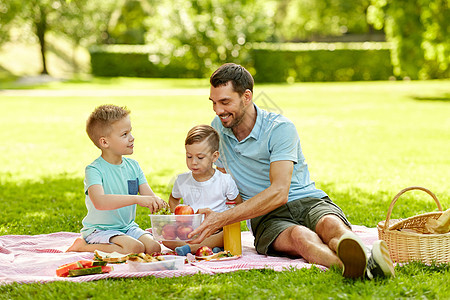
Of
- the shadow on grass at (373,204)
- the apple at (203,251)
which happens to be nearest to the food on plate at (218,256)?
the apple at (203,251)

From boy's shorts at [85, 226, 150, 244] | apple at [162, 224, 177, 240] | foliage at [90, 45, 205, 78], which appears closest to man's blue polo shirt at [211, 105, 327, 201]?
apple at [162, 224, 177, 240]

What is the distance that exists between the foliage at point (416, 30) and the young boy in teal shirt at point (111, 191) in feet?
60.2

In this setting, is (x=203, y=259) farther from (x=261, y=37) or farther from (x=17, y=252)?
(x=261, y=37)

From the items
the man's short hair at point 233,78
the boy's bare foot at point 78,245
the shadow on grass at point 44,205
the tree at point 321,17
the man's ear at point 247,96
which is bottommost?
the shadow on grass at point 44,205

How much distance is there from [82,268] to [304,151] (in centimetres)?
803

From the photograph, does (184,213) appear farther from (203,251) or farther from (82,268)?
(82,268)

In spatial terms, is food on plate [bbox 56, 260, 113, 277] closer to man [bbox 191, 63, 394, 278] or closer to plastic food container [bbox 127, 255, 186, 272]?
plastic food container [bbox 127, 255, 186, 272]

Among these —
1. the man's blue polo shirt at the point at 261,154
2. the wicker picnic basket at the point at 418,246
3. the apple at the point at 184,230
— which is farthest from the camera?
the man's blue polo shirt at the point at 261,154

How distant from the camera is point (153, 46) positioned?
33.3m

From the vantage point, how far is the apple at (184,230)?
4359 millimetres

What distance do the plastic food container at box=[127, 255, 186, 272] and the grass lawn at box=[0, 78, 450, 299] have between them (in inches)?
6.1

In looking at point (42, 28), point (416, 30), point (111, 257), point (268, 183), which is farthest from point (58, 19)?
point (111, 257)

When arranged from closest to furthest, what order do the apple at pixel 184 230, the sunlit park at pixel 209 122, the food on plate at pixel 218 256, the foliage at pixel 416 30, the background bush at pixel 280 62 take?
the sunlit park at pixel 209 122 < the apple at pixel 184 230 < the food on plate at pixel 218 256 < the foliage at pixel 416 30 < the background bush at pixel 280 62

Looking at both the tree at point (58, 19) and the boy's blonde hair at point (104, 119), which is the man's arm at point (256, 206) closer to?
the boy's blonde hair at point (104, 119)
